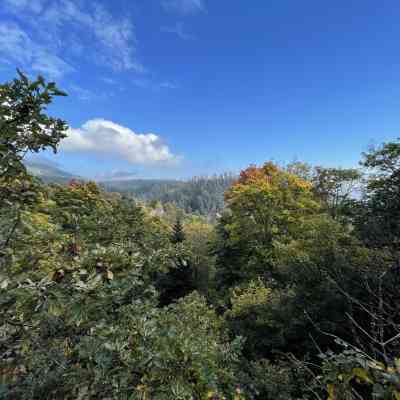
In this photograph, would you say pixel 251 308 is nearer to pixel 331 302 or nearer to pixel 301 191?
pixel 331 302

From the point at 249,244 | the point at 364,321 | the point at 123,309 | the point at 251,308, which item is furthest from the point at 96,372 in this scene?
the point at 249,244

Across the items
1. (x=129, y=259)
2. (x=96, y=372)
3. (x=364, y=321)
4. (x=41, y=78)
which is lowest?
(x=364, y=321)

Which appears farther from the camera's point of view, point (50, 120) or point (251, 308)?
point (251, 308)

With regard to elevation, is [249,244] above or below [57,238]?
below

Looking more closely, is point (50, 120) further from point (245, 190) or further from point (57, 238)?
point (245, 190)

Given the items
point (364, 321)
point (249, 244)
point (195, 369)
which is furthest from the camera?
point (249, 244)

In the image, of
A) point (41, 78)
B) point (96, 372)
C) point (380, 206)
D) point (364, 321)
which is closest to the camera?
point (96, 372)

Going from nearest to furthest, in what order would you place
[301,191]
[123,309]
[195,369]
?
[123,309] < [195,369] < [301,191]

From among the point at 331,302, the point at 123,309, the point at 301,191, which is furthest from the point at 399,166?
the point at 123,309

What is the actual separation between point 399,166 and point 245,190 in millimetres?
7144

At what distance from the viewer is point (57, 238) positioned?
6.64 feet

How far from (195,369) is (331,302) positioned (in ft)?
17.8

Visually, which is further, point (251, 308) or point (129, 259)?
point (251, 308)

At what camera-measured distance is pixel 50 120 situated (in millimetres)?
1875
